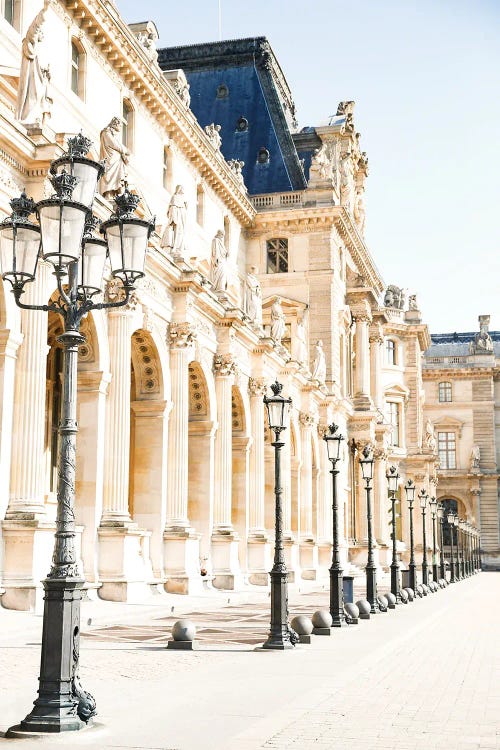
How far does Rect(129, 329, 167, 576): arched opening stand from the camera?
30.5 metres

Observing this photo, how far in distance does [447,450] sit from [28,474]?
79.7m

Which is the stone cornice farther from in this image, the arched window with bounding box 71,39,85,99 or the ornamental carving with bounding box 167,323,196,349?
the ornamental carving with bounding box 167,323,196,349

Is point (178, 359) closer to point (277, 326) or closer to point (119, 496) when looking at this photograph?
point (119, 496)

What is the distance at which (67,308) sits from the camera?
10836 millimetres

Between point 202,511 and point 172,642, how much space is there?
720 inches

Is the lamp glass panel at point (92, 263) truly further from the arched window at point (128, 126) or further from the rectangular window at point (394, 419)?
the rectangular window at point (394, 419)

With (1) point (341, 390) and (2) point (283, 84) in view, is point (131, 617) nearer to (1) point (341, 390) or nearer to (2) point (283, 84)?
(1) point (341, 390)

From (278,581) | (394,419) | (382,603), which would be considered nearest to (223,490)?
(382,603)

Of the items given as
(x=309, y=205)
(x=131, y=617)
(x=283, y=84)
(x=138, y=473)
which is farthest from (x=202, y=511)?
(x=283, y=84)

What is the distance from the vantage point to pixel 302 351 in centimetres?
4928

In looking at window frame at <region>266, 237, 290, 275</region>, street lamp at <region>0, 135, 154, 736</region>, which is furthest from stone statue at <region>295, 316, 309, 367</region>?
street lamp at <region>0, 135, 154, 736</region>

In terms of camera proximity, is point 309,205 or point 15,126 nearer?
point 15,126

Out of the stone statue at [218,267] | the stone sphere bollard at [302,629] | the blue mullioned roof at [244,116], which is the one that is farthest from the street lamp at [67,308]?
the blue mullioned roof at [244,116]

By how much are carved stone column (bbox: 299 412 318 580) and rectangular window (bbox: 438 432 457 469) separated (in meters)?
49.0
